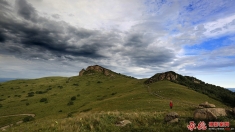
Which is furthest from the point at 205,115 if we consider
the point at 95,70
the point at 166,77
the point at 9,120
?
the point at 95,70

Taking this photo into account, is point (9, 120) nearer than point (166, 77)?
Yes

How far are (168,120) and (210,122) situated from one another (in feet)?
12.2

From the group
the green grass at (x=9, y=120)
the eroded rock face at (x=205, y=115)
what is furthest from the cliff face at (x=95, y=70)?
the eroded rock face at (x=205, y=115)

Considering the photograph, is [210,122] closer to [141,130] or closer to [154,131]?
[154,131]

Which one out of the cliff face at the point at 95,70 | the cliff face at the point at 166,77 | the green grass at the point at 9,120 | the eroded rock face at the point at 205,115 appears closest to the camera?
the eroded rock face at the point at 205,115

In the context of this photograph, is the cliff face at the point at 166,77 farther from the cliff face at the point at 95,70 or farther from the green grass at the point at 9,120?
the cliff face at the point at 95,70

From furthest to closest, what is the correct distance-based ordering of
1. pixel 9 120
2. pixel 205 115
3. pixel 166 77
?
pixel 166 77 → pixel 9 120 → pixel 205 115

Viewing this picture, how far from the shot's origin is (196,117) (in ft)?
49.5

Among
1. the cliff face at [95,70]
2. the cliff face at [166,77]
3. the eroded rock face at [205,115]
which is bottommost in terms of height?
the eroded rock face at [205,115]

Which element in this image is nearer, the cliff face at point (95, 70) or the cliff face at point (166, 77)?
the cliff face at point (166, 77)

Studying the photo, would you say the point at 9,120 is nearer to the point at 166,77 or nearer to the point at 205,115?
the point at 205,115

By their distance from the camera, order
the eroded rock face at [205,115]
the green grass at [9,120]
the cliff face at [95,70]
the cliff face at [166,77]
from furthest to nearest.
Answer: the cliff face at [95,70] → the cliff face at [166,77] → the green grass at [9,120] → the eroded rock face at [205,115]

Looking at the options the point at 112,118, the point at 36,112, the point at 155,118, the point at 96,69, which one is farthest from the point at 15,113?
the point at 96,69

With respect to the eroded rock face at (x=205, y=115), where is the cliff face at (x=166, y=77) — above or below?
above
